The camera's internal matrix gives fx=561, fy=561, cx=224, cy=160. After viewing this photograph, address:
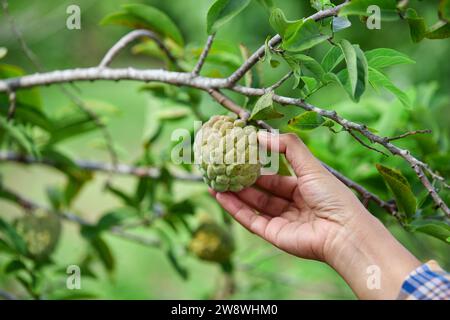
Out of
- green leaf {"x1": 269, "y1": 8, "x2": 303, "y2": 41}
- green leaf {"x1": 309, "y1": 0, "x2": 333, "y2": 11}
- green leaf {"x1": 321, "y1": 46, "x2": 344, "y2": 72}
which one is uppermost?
green leaf {"x1": 309, "y1": 0, "x2": 333, "y2": 11}

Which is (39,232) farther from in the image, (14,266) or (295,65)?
(295,65)

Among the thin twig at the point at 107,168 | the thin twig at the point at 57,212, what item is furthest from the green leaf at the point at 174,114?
the thin twig at the point at 57,212

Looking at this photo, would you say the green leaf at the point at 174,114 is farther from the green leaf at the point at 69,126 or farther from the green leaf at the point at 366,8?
the green leaf at the point at 366,8

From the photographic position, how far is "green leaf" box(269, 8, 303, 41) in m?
0.82

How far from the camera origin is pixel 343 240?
0.94 metres

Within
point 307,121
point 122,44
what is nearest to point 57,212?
point 122,44

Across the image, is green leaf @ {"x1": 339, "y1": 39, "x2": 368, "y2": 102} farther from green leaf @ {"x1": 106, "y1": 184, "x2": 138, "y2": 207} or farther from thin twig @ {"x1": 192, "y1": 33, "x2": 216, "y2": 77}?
green leaf @ {"x1": 106, "y1": 184, "x2": 138, "y2": 207}

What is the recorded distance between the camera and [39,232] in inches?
62.7

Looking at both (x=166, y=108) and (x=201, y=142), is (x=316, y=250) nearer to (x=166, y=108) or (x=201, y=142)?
(x=201, y=142)

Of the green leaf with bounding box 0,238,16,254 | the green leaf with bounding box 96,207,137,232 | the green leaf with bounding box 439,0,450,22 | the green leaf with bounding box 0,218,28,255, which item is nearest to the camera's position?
the green leaf with bounding box 439,0,450,22

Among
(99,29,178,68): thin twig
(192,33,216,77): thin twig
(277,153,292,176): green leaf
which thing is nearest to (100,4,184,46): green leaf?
(99,29,178,68): thin twig

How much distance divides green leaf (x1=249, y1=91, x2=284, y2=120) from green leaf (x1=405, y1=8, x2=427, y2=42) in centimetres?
23

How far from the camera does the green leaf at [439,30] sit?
80 centimetres

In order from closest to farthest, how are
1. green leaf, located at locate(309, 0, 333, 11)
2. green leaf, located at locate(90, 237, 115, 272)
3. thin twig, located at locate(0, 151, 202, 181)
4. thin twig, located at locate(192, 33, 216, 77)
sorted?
1. green leaf, located at locate(309, 0, 333, 11)
2. thin twig, located at locate(192, 33, 216, 77)
3. thin twig, located at locate(0, 151, 202, 181)
4. green leaf, located at locate(90, 237, 115, 272)
